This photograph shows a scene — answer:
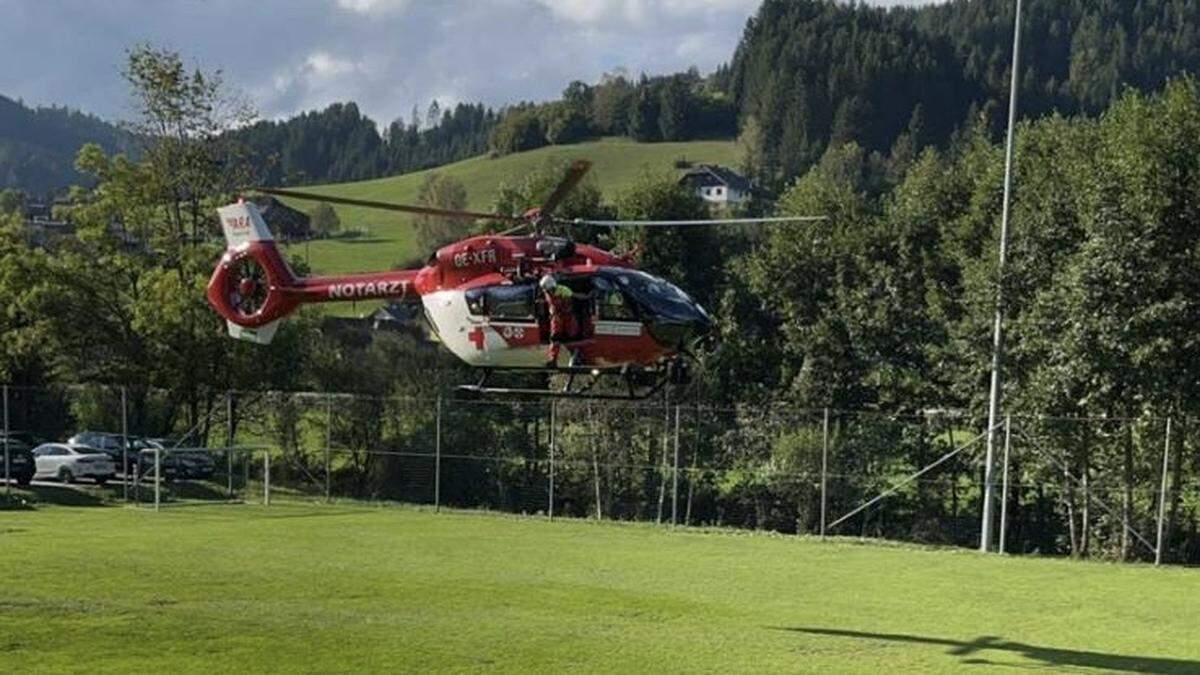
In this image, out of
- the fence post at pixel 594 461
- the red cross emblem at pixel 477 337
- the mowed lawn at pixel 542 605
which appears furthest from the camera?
the fence post at pixel 594 461

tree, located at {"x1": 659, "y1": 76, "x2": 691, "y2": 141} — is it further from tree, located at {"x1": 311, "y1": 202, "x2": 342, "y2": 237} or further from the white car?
the white car

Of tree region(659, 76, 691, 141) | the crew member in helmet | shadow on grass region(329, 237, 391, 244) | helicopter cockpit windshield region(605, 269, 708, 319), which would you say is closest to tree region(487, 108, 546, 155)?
tree region(659, 76, 691, 141)

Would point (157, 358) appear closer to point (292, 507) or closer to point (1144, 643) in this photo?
point (292, 507)

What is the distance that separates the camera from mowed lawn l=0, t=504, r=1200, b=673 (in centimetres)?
1151

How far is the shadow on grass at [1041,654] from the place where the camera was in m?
12.0

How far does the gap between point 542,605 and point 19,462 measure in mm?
22961

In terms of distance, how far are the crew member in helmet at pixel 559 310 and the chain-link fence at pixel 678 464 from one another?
12558 mm

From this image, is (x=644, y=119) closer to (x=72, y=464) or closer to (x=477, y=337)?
(x=72, y=464)

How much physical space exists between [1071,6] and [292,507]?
5607 inches

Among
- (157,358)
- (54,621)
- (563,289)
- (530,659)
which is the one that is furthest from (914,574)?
(157,358)

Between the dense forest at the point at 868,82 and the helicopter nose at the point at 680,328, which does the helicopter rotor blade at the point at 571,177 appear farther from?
the dense forest at the point at 868,82

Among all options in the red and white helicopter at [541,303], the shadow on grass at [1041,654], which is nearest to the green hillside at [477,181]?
the red and white helicopter at [541,303]

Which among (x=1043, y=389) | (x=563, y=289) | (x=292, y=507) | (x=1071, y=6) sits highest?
(x=1071, y=6)

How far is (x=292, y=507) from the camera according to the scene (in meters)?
29.7
